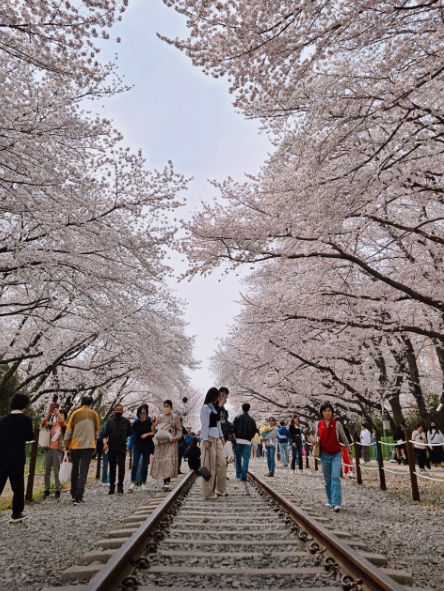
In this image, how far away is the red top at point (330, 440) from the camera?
25.0 ft

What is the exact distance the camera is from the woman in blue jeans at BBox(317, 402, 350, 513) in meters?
7.62

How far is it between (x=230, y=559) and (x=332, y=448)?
3751 mm

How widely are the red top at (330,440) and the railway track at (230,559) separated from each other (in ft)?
5.04

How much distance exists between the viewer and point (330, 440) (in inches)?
301

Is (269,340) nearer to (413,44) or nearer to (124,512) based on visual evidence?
(124,512)

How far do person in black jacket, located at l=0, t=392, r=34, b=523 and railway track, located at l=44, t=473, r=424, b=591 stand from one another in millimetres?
1666

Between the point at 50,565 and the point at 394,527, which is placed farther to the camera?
the point at 394,527

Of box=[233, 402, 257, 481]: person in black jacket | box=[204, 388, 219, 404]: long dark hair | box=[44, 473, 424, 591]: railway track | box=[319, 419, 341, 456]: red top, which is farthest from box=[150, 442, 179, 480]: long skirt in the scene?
box=[44, 473, 424, 591]: railway track

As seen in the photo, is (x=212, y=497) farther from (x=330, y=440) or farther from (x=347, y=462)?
(x=347, y=462)

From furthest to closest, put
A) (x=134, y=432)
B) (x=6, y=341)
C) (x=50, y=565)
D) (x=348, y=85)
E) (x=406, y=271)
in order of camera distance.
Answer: (x=6, y=341), (x=406, y=271), (x=134, y=432), (x=348, y=85), (x=50, y=565)

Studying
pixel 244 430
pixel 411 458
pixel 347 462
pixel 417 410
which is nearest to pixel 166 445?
pixel 244 430

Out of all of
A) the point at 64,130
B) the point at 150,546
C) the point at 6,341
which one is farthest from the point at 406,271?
the point at 6,341

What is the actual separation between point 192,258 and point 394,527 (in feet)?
24.0

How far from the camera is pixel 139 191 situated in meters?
10.4
